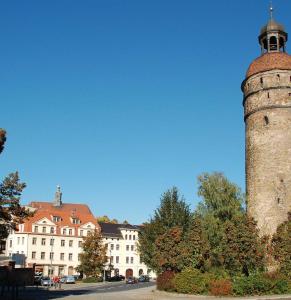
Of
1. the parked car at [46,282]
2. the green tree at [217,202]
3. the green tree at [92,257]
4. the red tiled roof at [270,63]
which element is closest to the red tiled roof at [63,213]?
the green tree at [92,257]

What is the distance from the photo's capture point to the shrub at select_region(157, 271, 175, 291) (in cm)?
3478

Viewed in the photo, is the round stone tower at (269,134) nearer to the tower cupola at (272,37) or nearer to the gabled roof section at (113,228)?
the tower cupola at (272,37)

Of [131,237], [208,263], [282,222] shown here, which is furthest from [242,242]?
[131,237]

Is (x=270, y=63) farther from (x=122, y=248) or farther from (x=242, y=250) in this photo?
(x=122, y=248)

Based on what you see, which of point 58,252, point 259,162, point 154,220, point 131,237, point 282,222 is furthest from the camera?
point 131,237

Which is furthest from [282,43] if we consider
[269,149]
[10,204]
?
[10,204]

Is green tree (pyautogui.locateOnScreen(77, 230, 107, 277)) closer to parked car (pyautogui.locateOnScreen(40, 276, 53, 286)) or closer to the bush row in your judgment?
parked car (pyautogui.locateOnScreen(40, 276, 53, 286))

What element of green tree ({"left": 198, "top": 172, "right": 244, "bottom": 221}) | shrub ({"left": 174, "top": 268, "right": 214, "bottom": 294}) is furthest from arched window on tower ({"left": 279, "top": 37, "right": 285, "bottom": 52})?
shrub ({"left": 174, "top": 268, "right": 214, "bottom": 294})

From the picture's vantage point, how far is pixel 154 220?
4847 cm

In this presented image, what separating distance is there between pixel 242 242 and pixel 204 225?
21.8 feet

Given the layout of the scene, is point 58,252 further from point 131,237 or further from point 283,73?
point 283,73

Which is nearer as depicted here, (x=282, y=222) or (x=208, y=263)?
(x=208, y=263)

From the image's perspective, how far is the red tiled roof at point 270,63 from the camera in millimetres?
44812

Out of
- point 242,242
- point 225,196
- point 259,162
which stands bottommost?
point 242,242
